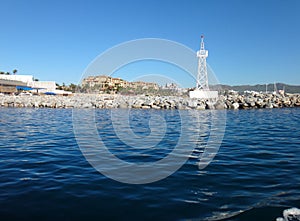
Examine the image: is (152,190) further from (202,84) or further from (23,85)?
(23,85)

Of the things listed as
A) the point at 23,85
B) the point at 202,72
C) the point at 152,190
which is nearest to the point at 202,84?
the point at 202,72

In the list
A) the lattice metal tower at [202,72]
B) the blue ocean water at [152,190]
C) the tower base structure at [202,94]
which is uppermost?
the lattice metal tower at [202,72]

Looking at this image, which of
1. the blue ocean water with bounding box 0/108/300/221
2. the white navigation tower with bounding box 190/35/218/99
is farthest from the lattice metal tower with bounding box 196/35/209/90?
the blue ocean water with bounding box 0/108/300/221

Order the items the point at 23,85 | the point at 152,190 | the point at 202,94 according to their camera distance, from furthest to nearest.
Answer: the point at 23,85 < the point at 202,94 < the point at 152,190

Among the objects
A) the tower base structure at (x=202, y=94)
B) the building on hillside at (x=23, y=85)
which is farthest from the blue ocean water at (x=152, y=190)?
the building on hillside at (x=23, y=85)

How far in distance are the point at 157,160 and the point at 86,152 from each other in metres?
1.94

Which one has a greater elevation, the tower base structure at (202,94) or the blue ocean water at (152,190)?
the tower base structure at (202,94)

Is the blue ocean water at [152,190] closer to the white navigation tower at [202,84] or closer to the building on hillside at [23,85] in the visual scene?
the white navigation tower at [202,84]

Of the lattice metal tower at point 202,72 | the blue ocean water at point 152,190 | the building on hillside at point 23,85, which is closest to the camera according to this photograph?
the blue ocean water at point 152,190

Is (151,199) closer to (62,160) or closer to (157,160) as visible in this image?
(157,160)

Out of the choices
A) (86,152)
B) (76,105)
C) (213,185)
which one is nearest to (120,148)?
(86,152)

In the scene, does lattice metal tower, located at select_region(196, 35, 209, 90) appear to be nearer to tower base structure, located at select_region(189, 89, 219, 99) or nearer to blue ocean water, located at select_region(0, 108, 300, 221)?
tower base structure, located at select_region(189, 89, 219, 99)

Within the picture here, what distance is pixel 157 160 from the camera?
580cm

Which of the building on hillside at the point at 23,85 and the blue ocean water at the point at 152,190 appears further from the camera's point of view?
the building on hillside at the point at 23,85
